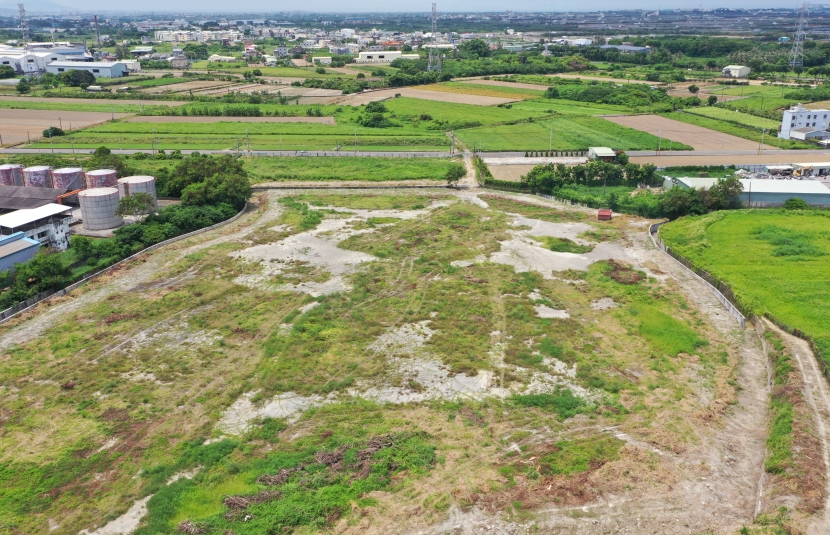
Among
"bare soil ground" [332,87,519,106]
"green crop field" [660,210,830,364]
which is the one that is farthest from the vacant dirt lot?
"green crop field" [660,210,830,364]

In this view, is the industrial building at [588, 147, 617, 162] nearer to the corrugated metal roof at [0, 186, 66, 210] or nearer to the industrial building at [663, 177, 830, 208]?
the industrial building at [663, 177, 830, 208]

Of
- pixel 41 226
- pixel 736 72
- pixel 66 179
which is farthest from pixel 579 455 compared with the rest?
pixel 736 72

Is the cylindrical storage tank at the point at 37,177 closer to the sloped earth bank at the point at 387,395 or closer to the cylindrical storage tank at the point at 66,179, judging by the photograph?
the cylindrical storage tank at the point at 66,179

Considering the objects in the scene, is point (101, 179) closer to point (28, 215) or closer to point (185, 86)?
point (28, 215)

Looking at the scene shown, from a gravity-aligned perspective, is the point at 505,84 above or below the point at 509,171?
above

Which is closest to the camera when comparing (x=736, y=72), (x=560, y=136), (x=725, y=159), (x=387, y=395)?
(x=387, y=395)

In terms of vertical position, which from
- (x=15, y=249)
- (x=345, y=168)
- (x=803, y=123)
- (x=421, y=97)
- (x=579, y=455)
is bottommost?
(x=579, y=455)

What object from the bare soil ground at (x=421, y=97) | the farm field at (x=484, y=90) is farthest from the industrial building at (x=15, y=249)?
the farm field at (x=484, y=90)

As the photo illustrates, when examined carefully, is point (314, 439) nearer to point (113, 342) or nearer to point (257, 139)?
point (113, 342)
